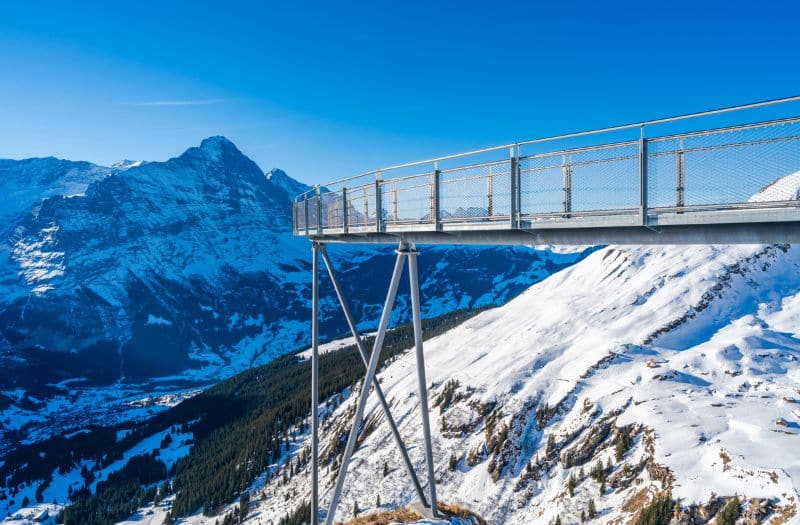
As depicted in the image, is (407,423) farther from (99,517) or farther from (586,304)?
(99,517)

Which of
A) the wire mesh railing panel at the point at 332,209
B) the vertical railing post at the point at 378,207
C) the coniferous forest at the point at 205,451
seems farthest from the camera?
the coniferous forest at the point at 205,451

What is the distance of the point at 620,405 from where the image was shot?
7088cm

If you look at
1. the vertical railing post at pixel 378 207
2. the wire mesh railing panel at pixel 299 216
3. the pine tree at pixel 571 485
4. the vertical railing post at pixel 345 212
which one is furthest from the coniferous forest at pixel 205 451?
the vertical railing post at pixel 378 207

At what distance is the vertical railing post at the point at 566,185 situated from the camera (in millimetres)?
12859

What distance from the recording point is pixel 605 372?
81.2m

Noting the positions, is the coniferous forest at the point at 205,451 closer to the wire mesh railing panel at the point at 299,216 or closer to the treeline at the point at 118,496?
the treeline at the point at 118,496

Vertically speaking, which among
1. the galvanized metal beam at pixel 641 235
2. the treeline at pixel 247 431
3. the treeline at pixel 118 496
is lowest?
the treeline at pixel 118 496

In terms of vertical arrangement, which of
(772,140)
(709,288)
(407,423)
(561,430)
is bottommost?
(407,423)

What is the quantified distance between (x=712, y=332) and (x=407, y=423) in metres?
56.1

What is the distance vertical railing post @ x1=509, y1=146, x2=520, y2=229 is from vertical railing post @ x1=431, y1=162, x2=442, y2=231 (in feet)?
9.14

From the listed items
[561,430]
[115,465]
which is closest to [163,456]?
[115,465]

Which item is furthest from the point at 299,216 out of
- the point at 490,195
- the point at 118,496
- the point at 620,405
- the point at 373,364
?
the point at 118,496

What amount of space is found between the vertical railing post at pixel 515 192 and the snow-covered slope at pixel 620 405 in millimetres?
45356

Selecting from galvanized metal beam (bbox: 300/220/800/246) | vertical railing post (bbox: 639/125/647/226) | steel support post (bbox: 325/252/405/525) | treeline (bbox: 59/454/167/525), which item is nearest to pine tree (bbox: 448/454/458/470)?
steel support post (bbox: 325/252/405/525)
